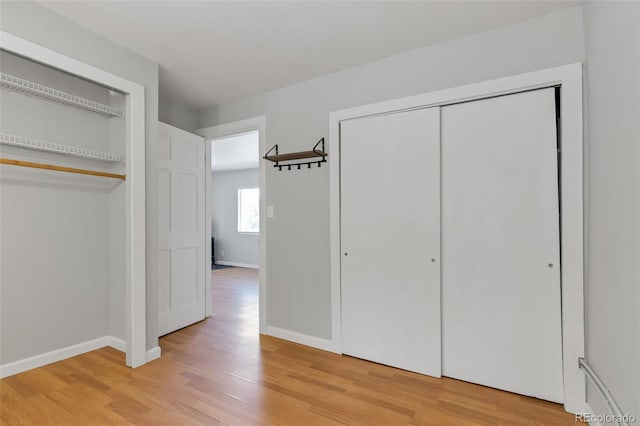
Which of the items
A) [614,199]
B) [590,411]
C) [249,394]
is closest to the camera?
[614,199]

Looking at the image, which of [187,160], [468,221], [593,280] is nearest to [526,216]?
[468,221]

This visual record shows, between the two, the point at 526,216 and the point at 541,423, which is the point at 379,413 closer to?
the point at 541,423

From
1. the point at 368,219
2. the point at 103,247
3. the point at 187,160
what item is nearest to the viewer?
the point at 368,219

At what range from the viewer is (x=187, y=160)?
11.0 feet

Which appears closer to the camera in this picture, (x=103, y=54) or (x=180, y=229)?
(x=103, y=54)

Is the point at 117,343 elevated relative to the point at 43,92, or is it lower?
lower

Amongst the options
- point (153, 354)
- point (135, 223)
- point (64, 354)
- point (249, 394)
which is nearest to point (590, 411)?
point (249, 394)

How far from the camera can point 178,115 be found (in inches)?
135

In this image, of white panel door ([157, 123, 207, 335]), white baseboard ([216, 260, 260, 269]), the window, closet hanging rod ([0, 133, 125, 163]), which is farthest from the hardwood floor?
the window

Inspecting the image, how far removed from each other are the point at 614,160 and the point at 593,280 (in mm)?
697

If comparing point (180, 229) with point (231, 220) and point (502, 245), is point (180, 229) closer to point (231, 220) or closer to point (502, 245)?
point (502, 245)

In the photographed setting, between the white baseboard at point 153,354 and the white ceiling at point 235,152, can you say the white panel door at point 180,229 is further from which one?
the white ceiling at point 235,152

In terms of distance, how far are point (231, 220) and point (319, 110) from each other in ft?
19.3

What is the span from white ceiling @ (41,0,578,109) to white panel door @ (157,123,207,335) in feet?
2.67
